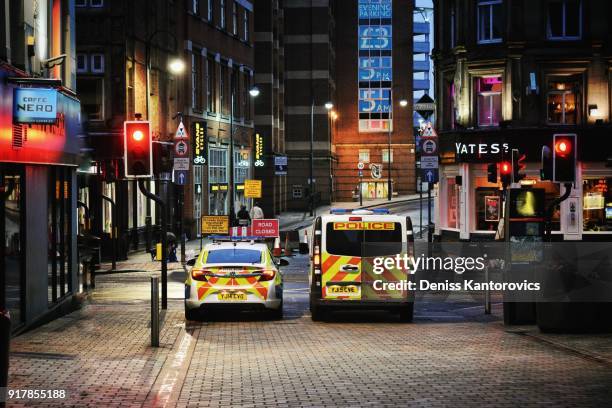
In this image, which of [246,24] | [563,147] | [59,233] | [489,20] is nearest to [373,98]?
[246,24]

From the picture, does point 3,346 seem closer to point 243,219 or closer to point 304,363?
point 304,363

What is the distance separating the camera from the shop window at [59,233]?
19.9 meters

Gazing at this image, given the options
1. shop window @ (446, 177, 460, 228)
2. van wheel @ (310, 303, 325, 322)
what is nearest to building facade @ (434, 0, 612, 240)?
shop window @ (446, 177, 460, 228)

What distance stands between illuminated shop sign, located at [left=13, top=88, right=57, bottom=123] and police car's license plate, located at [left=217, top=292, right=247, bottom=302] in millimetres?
5276

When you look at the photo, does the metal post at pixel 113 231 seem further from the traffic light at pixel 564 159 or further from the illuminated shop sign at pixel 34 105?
the illuminated shop sign at pixel 34 105

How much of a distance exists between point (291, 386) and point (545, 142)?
30.1 m

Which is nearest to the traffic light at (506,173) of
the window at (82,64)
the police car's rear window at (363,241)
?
the police car's rear window at (363,241)

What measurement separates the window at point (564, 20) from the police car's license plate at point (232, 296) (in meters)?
24.5

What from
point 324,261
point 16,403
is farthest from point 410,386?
point 324,261

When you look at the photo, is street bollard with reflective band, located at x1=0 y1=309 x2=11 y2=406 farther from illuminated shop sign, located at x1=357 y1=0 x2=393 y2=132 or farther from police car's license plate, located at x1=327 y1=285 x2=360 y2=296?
illuminated shop sign, located at x1=357 y1=0 x2=393 y2=132

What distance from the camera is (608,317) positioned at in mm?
17781

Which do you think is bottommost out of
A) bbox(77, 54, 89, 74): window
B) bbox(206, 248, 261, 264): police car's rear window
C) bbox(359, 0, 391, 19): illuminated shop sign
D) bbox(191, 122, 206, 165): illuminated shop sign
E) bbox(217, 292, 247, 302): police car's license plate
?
bbox(217, 292, 247, 302): police car's license plate

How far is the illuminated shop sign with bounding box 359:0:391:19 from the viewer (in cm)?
9650

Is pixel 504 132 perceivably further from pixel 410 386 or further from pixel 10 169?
pixel 410 386
